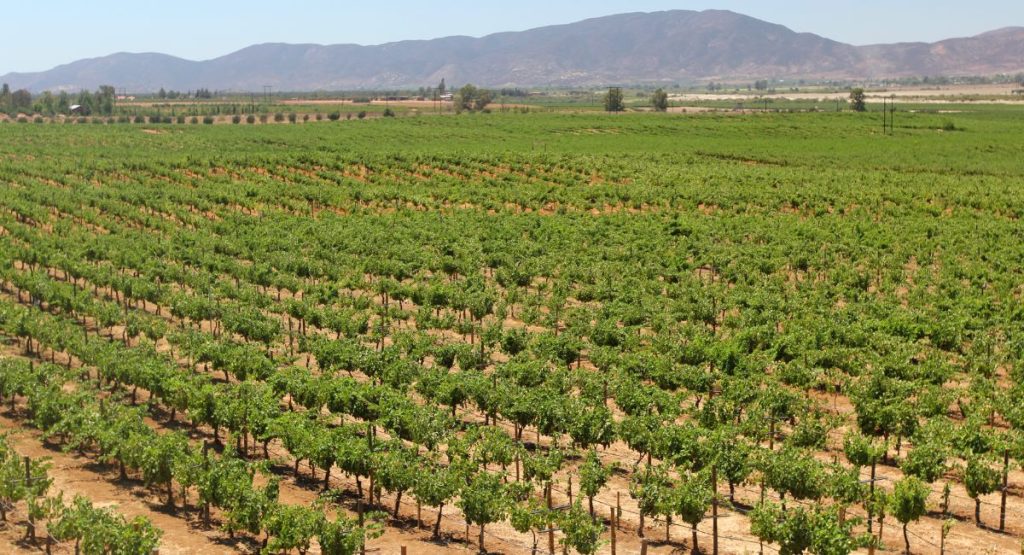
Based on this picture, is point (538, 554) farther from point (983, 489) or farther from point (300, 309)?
point (300, 309)

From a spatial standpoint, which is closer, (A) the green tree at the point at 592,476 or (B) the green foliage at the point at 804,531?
(B) the green foliage at the point at 804,531

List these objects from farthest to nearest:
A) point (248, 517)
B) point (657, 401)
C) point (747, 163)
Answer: point (747, 163), point (657, 401), point (248, 517)

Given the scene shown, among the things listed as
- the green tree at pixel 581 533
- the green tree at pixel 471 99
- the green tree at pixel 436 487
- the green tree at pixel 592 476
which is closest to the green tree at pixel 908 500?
the green tree at pixel 592 476

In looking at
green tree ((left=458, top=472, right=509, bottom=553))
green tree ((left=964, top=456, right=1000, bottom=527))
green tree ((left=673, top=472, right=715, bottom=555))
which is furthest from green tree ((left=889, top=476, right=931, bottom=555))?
green tree ((left=458, top=472, right=509, bottom=553))

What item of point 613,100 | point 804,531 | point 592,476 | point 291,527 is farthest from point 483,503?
point 613,100

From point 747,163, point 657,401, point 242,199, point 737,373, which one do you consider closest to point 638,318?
point 737,373

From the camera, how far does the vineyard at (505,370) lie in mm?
16875

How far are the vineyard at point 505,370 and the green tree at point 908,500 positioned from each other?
5 cm

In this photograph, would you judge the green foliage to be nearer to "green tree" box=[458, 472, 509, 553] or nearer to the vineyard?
the vineyard

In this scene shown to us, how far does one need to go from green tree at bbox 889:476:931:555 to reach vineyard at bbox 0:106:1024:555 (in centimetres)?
5

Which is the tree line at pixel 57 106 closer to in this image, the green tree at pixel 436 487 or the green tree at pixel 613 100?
the green tree at pixel 613 100

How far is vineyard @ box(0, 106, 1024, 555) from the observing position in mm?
16875

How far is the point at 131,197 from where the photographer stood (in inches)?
2018

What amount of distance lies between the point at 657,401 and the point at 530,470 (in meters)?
4.58
